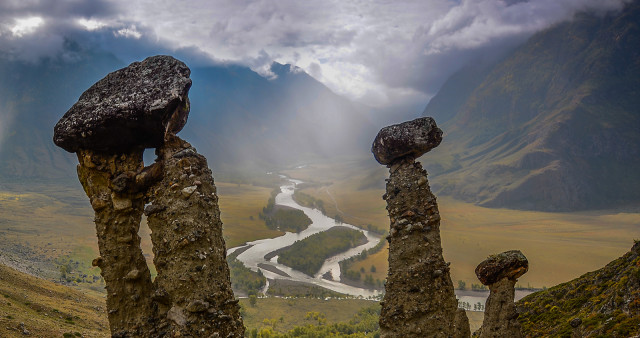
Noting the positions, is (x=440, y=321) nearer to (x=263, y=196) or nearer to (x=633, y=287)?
(x=633, y=287)

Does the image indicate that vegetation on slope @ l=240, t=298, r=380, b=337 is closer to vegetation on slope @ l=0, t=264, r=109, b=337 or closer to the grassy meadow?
vegetation on slope @ l=0, t=264, r=109, b=337

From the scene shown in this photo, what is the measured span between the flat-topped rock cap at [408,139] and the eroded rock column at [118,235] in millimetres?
5606

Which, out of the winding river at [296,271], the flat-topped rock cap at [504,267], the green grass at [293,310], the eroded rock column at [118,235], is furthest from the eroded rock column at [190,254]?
the winding river at [296,271]

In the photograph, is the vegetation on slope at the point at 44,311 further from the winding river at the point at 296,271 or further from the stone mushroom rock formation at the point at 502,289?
the winding river at the point at 296,271

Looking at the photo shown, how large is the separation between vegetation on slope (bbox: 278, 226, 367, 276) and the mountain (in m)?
79.0

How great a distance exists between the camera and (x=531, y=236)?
137 metres

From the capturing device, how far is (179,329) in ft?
20.4

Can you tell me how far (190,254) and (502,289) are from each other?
8.67 metres

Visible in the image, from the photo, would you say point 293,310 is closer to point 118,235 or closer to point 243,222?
point 118,235

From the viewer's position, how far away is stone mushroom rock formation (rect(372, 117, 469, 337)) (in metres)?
8.70

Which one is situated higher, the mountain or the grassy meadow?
the grassy meadow

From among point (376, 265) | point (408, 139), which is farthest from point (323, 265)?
point (408, 139)

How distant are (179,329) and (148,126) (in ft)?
11.1

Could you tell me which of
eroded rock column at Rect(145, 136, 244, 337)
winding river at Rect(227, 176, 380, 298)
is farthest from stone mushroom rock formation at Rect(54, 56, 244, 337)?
winding river at Rect(227, 176, 380, 298)
